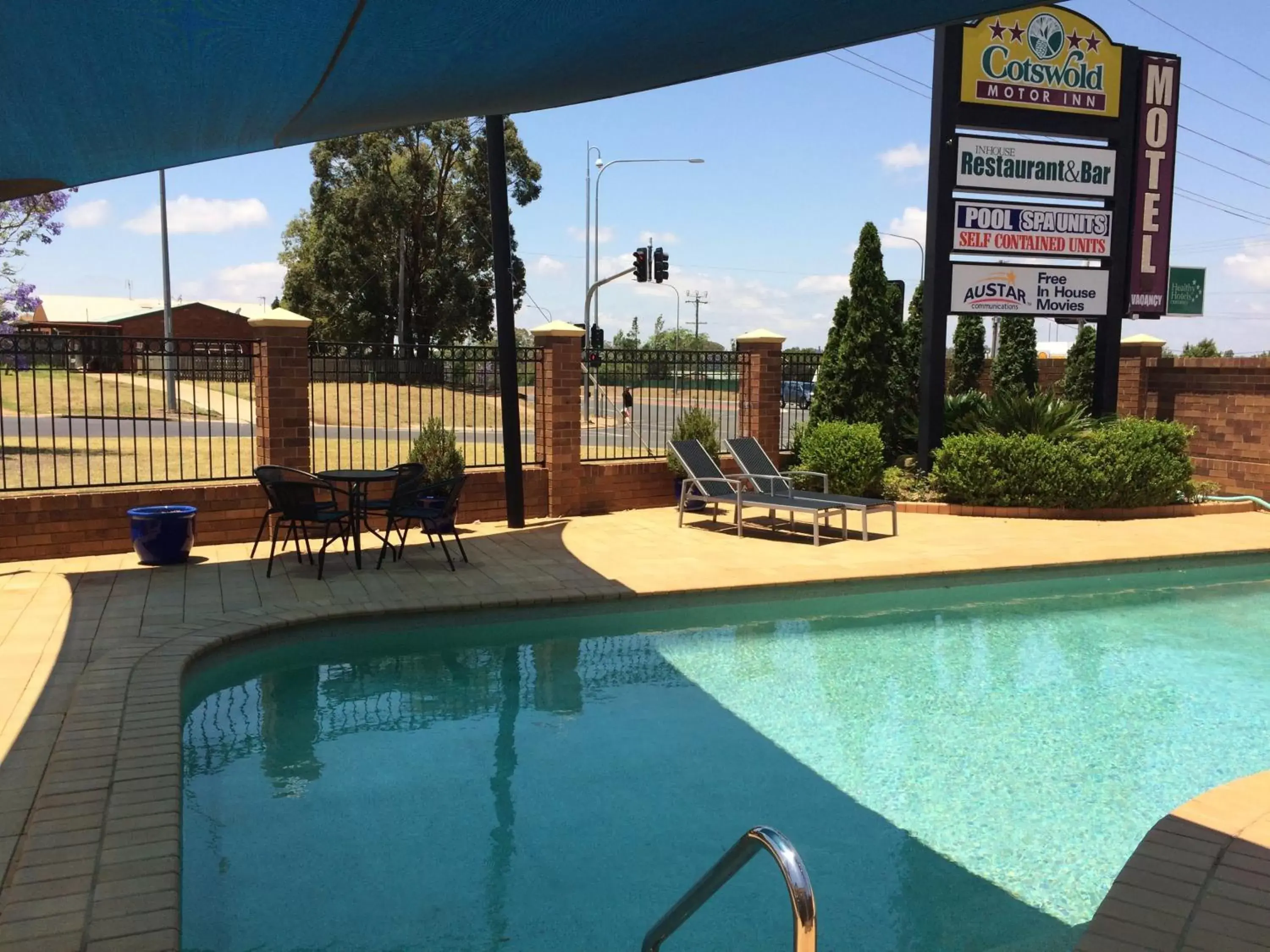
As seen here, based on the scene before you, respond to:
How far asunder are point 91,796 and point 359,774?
1.34 m

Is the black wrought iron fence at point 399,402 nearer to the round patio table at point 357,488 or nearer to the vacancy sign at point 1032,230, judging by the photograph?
the round patio table at point 357,488

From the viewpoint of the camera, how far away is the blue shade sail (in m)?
2.76

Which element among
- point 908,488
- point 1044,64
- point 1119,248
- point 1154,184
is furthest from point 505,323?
point 1154,184

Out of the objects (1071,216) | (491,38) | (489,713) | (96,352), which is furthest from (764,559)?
(1071,216)

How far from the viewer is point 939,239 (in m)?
13.6

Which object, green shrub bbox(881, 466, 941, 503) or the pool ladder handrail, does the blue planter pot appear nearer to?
the pool ladder handrail

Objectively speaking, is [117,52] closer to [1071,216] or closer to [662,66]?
[662,66]

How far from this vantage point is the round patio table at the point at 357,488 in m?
9.11

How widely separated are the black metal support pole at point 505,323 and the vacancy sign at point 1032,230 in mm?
6393

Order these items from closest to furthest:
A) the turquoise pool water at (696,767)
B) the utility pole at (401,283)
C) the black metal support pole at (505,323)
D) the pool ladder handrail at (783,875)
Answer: the pool ladder handrail at (783,875), the turquoise pool water at (696,767), the black metal support pole at (505,323), the utility pole at (401,283)

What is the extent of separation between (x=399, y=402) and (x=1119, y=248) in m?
12.7

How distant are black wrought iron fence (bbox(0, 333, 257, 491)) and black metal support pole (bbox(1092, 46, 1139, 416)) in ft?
38.1

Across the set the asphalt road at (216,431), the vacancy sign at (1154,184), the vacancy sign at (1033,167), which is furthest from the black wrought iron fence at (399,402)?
the vacancy sign at (1154,184)

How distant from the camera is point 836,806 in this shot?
16.0 ft
